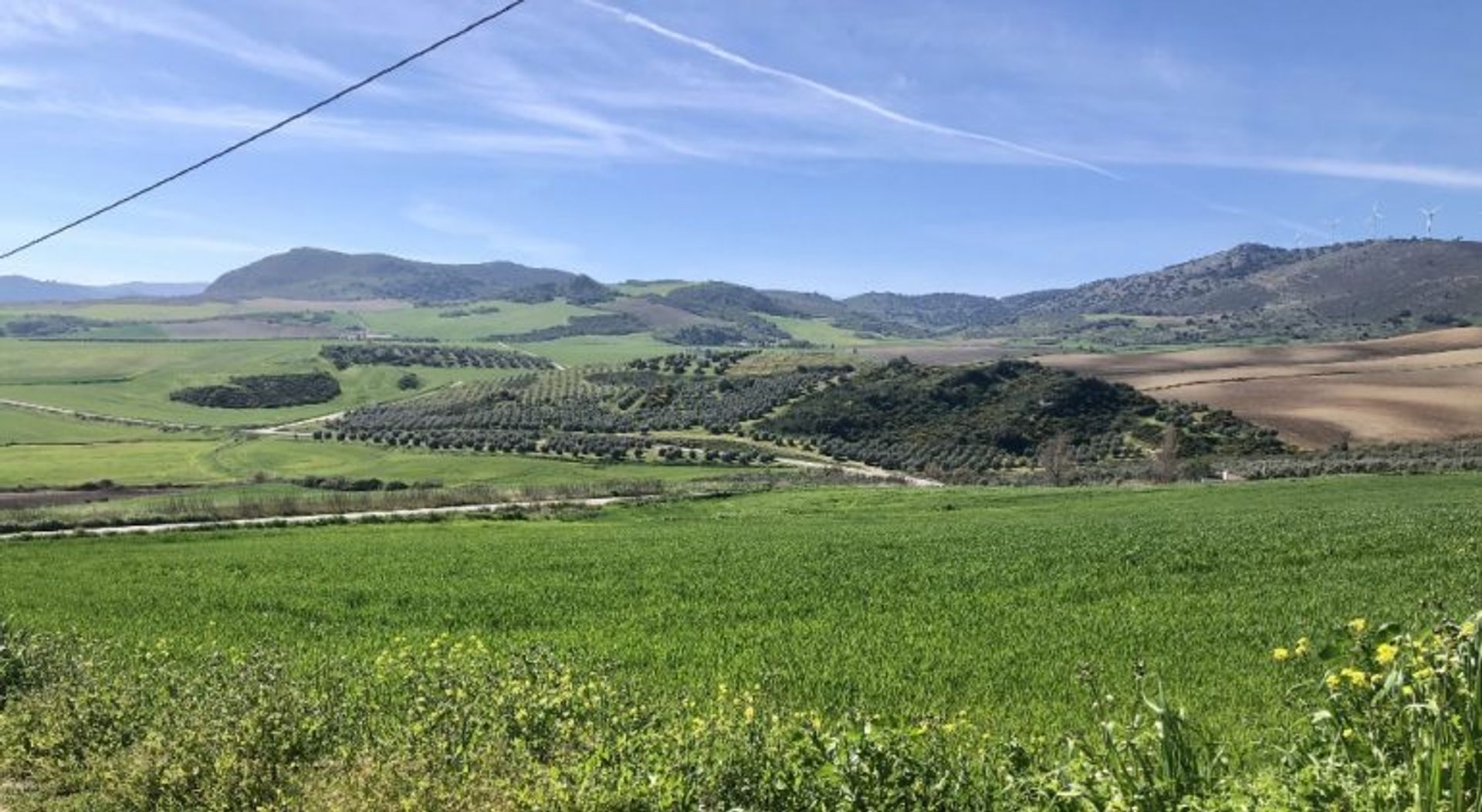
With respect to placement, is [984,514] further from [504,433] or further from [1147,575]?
[504,433]

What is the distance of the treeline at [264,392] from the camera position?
177 m

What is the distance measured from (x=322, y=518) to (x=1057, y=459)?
223 feet

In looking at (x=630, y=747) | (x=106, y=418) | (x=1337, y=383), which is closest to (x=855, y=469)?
(x=1337, y=383)

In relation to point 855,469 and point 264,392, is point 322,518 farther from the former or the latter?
point 264,392

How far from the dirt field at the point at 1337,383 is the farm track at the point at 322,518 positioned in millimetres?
66386

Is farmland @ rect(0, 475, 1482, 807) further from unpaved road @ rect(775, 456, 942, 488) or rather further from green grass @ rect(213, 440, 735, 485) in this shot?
green grass @ rect(213, 440, 735, 485)

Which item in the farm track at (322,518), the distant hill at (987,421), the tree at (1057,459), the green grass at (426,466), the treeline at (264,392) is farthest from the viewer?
the treeline at (264,392)

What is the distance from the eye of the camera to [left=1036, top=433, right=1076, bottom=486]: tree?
86750 millimetres

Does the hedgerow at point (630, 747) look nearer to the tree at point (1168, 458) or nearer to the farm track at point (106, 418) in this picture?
the tree at point (1168, 458)

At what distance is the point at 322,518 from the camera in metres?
60.5

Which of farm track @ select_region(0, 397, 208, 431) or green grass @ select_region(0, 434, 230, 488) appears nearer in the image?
green grass @ select_region(0, 434, 230, 488)

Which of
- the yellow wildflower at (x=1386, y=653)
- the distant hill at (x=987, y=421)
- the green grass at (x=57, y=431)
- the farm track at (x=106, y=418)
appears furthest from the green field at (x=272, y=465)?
the yellow wildflower at (x=1386, y=653)

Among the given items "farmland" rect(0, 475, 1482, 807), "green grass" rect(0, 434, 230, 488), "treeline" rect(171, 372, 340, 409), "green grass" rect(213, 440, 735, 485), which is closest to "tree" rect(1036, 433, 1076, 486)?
"green grass" rect(213, 440, 735, 485)

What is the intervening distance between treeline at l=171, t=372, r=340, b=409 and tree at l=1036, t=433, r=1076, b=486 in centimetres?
13008
